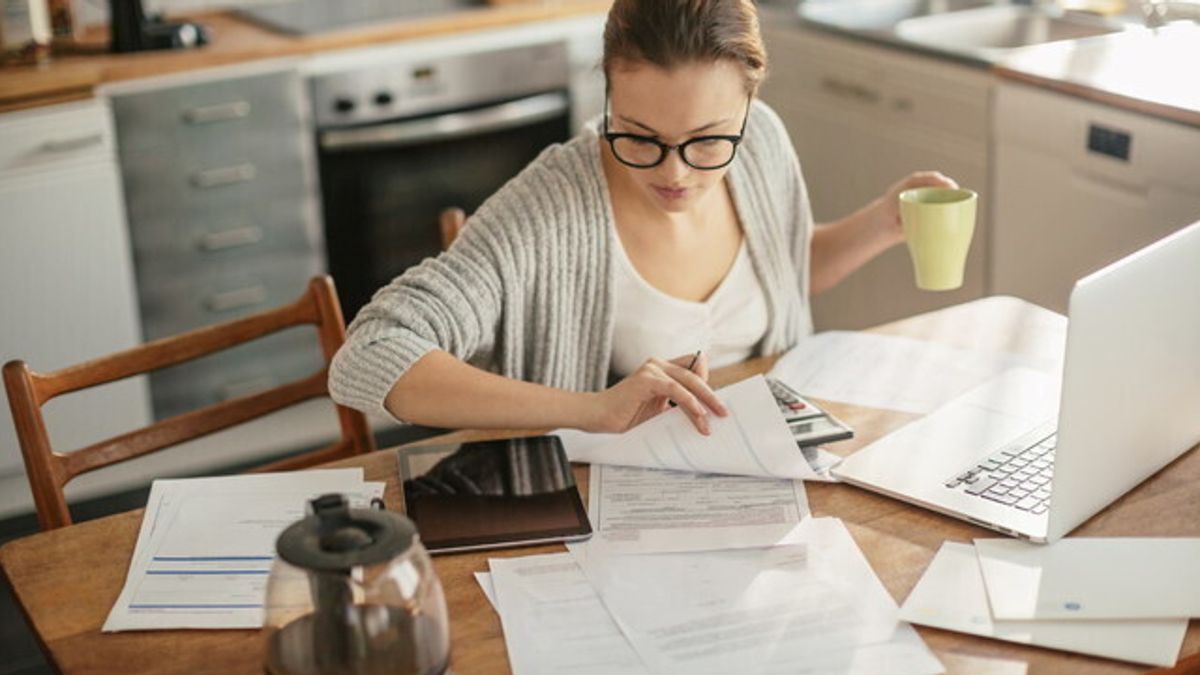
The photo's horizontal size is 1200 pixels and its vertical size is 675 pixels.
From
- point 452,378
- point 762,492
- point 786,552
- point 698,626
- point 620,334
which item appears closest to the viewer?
point 698,626

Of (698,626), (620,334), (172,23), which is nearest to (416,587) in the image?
(698,626)

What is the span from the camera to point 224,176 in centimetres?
344

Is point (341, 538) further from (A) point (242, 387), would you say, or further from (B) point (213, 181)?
(A) point (242, 387)

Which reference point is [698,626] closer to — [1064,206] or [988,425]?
[988,425]

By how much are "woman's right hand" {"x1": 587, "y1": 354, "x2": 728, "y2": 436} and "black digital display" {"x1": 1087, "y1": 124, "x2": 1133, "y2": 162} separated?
1.33 metres

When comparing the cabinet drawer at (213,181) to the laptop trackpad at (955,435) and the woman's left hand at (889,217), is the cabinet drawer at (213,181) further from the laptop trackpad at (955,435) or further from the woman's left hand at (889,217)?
the laptop trackpad at (955,435)

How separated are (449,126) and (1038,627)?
2.43 m

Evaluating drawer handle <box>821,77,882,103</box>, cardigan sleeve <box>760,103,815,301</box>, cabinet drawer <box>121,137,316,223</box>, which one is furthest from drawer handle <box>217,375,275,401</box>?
cardigan sleeve <box>760,103,815,301</box>

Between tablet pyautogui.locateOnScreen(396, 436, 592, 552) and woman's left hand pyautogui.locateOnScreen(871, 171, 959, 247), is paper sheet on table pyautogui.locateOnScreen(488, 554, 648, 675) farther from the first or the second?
woman's left hand pyautogui.locateOnScreen(871, 171, 959, 247)

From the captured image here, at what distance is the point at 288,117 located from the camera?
3463mm

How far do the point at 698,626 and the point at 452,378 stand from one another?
488mm

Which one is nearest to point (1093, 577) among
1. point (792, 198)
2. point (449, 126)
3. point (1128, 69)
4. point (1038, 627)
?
point (1038, 627)

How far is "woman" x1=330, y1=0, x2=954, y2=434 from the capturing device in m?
1.79

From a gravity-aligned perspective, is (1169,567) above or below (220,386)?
above
